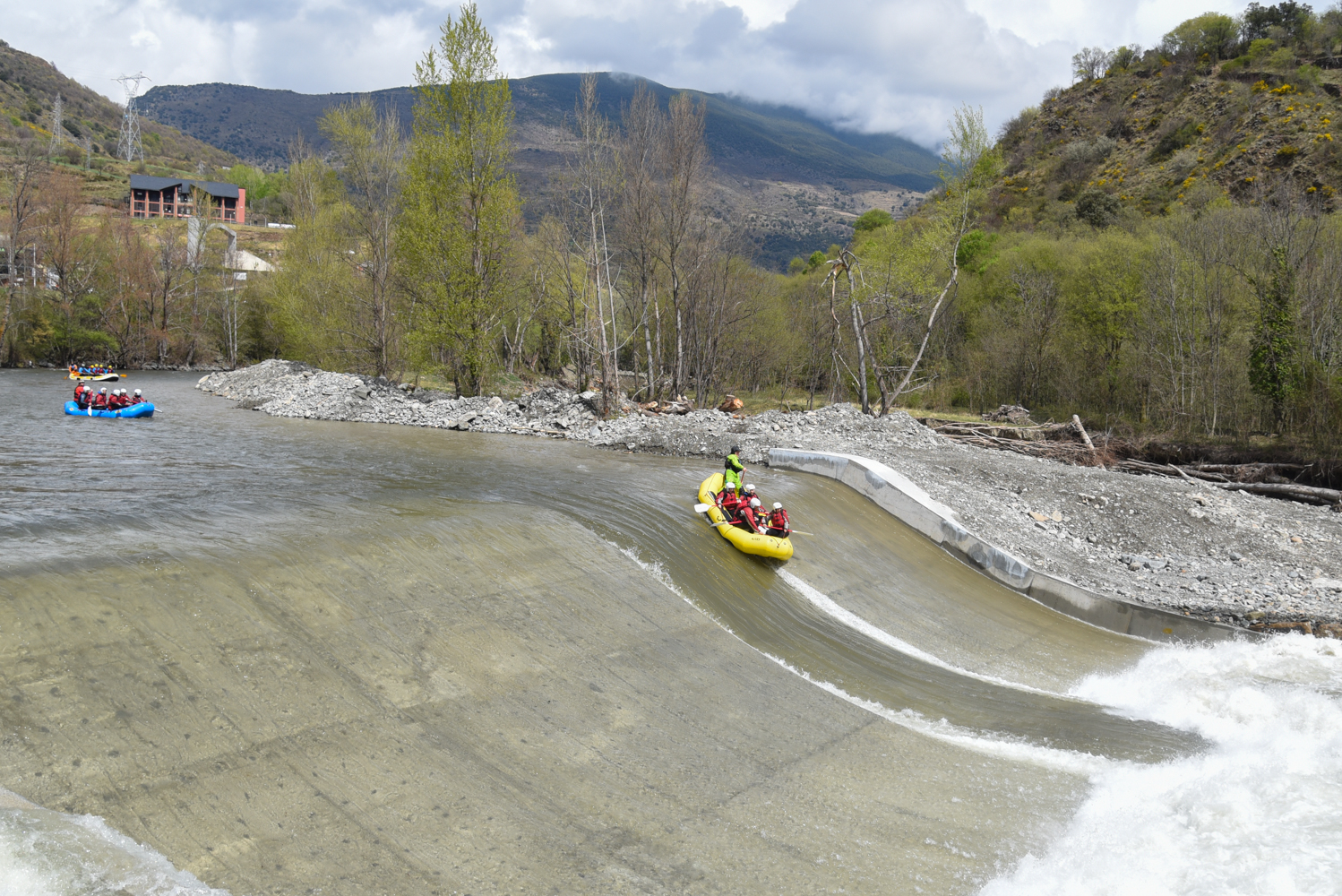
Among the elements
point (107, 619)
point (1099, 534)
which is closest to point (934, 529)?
point (1099, 534)

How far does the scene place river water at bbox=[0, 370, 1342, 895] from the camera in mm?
4996

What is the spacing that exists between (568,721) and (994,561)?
32.7 feet

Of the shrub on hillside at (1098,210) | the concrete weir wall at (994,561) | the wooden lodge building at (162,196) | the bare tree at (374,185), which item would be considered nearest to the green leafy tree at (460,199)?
the bare tree at (374,185)

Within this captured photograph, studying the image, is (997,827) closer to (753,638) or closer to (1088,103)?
(753,638)

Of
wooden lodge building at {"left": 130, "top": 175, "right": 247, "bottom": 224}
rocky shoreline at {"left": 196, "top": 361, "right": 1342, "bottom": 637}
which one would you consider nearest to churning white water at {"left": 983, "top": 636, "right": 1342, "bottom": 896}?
rocky shoreline at {"left": 196, "top": 361, "right": 1342, "bottom": 637}

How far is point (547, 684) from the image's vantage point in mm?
7188

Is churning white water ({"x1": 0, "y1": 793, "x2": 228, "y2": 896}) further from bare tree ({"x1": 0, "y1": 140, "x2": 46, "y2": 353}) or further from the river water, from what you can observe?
bare tree ({"x1": 0, "y1": 140, "x2": 46, "y2": 353})

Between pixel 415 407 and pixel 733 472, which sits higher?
pixel 733 472

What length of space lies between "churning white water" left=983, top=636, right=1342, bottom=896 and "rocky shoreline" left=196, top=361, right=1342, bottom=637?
298 centimetres

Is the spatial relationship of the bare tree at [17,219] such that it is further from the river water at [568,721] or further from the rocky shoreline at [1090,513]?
the river water at [568,721]

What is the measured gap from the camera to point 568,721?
6.73 meters

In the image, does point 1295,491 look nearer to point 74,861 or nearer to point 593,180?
point 593,180

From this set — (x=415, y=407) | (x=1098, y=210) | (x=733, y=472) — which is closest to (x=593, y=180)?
(x=415, y=407)

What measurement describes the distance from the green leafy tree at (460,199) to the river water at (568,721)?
56.6ft
